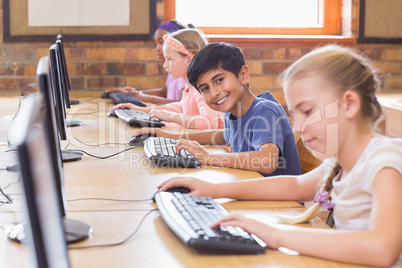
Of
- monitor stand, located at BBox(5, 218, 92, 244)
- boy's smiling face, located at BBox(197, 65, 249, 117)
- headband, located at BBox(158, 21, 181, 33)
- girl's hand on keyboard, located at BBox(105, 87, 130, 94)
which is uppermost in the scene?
headband, located at BBox(158, 21, 181, 33)

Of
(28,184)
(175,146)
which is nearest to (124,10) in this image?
(175,146)

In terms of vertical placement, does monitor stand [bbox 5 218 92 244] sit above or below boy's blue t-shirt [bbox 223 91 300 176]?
below

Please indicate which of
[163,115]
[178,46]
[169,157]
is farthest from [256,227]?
[178,46]

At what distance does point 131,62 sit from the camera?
151 inches

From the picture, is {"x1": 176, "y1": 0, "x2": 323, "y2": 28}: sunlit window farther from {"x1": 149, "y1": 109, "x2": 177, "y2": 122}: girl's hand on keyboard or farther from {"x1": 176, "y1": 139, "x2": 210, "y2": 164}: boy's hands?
{"x1": 176, "y1": 139, "x2": 210, "y2": 164}: boy's hands

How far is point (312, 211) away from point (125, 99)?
90.3 inches

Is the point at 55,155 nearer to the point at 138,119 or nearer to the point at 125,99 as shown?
the point at 138,119

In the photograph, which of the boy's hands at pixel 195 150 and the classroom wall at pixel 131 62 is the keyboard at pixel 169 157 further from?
the classroom wall at pixel 131 62

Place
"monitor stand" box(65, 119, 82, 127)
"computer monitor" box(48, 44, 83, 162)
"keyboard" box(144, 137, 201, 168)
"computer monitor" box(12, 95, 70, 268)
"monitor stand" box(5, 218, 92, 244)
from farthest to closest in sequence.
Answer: "monitor stand" box(65, 119, 82, 127)
"keyboard" box(144, 137, 201, 168)
"computer monitor" box(48, 44, 83, 162)
"monitor stand" box(5, 218, 92, 244)
"computer monitor" box(12, 95, 70, 268)

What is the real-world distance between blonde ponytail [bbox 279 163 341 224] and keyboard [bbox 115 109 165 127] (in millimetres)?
1442

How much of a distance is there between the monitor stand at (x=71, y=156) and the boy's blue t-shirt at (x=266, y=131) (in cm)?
56

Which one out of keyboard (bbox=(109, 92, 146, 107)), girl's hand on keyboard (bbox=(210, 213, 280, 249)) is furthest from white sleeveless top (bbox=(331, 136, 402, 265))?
keyboard (bbox=(109, 92, 146, 107))

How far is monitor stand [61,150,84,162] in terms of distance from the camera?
1812mm

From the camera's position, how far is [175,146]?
1837 millimetres
